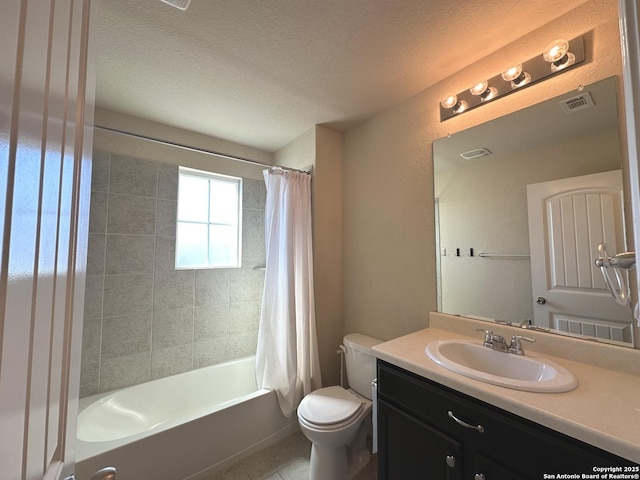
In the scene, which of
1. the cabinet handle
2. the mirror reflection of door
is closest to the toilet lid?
the cabinet handle

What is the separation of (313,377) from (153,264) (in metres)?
1.56

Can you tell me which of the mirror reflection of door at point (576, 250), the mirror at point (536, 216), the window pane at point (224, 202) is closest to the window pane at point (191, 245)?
the window pane at point (224, 202)

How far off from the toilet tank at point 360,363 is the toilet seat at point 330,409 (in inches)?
3.7

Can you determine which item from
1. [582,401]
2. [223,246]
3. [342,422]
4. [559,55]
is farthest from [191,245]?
[559,55]

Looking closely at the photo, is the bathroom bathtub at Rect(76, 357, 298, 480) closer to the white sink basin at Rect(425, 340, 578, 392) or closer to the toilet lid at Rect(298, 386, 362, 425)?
the toilet lid at Rect(298, 386, 362, 425)

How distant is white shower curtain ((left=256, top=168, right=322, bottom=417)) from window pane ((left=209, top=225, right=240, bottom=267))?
2.10 feet

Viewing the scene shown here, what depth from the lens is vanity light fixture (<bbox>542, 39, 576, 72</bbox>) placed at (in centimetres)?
112

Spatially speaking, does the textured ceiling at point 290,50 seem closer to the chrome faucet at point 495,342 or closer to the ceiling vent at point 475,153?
the ceiling vent at point 475,153

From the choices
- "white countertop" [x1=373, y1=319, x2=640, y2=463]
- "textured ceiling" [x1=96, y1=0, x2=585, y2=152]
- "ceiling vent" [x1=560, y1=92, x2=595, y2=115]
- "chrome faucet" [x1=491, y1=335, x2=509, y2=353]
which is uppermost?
"textured ceiling" [x1=96, y1=0, x2=585, y2=152]

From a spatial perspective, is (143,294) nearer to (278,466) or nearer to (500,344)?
(278,466)

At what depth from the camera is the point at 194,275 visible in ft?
7.25

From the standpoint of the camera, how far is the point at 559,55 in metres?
1.13

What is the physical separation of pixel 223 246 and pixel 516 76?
243 cm

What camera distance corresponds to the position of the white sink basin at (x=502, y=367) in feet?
2.80
